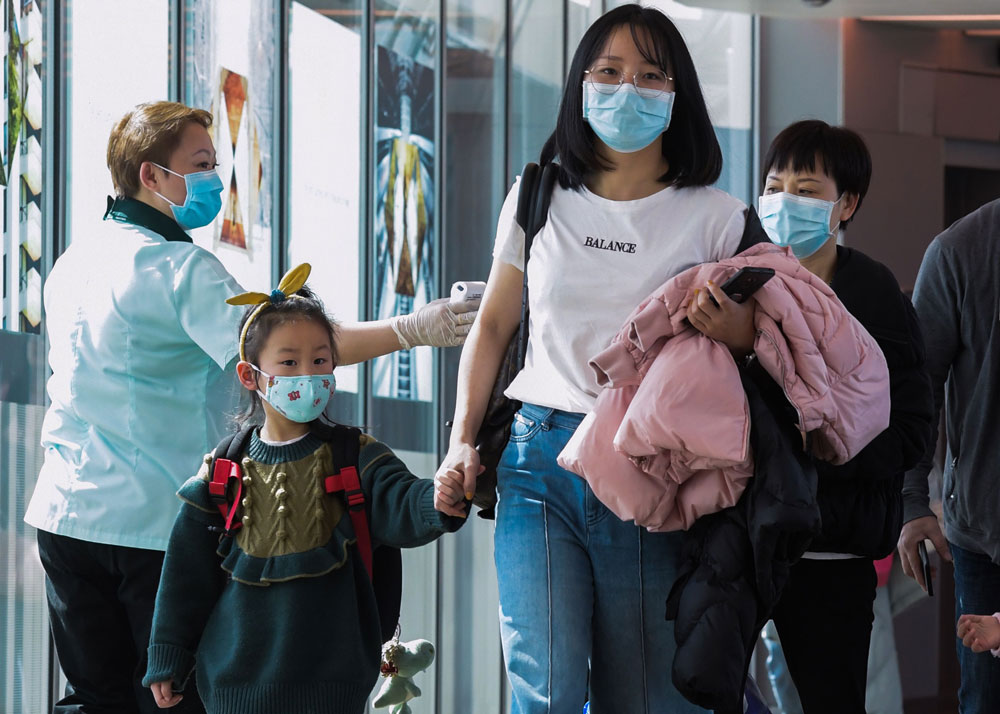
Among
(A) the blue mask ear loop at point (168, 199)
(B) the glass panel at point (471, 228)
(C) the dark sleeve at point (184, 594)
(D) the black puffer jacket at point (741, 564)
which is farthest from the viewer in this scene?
(B) the glass panel at point (471, 228)

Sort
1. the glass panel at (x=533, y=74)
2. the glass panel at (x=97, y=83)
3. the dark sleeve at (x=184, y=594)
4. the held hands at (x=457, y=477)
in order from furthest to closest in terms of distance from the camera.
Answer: the glass panel at (x=533, y=74)
the glass panel at (x=97, y=83)
the dark sleeve at (x=184, y=594)
the held hands at (x=457, y=477)

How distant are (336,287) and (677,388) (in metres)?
3.03

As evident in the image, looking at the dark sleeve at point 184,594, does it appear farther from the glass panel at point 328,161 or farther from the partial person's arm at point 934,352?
the glass panel at point 328,161

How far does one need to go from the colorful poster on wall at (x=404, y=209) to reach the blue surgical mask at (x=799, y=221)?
241 centimetres

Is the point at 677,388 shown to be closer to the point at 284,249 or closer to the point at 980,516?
the point at 980,516

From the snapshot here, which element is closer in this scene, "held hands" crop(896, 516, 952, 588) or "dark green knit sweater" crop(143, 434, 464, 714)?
"dark green knit sweater" crop(143, 434, 464, 714)

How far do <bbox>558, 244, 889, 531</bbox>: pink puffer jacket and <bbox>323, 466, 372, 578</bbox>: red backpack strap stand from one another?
0.56 meters

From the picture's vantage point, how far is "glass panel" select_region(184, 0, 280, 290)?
13.7 feet

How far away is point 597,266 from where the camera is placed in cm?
220

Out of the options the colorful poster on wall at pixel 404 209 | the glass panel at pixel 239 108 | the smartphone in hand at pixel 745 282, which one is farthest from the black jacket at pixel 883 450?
the colorful poster on wall at pixel 404 209

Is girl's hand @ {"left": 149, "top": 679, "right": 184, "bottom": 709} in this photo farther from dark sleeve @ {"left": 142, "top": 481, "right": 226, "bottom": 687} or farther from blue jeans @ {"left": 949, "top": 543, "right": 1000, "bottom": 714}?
blue jeans @ {"left": 949, "top": 543, "right": 1000, "bottom": 714}

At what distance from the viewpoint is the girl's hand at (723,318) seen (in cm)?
207

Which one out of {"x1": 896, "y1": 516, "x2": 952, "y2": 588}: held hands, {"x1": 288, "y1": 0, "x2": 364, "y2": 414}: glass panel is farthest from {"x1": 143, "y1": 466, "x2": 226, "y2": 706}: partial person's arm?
{"x1": 288, "y1": 0, "x2": 364, "y2": 414}: glass panel

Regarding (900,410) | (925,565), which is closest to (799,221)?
(900,410)
